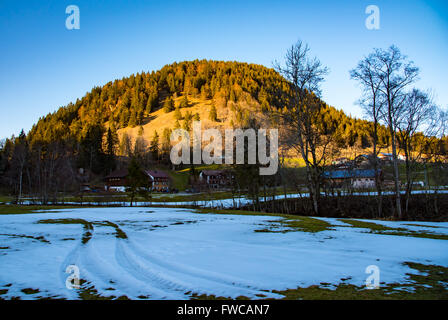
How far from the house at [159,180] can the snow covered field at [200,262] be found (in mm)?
68284

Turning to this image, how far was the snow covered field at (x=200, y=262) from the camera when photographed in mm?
4891

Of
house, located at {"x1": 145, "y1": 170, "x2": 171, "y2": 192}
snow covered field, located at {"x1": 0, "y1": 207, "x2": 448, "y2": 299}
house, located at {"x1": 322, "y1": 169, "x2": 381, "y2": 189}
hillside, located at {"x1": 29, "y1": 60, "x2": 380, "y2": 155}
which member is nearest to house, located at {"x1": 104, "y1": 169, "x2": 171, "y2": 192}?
house, located at {"x1": 145, "y1": 170, "x2": 171, "y2": 192}

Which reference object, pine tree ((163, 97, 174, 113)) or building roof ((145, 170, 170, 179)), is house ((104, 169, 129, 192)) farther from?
pine tree ((163, 97, 174, 113))

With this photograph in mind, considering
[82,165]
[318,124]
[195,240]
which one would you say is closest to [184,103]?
[82,165]

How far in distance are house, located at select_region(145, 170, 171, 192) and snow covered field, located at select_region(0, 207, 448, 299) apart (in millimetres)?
68284

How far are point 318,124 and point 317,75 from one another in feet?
13.3

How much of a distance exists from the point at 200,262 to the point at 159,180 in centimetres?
7695

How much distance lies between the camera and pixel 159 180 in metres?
81.0

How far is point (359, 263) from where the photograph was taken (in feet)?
21.1

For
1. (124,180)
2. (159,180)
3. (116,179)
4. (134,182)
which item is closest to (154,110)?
(116,179)

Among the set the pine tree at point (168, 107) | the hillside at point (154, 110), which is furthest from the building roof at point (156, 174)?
the pine tree at point (168, 107)

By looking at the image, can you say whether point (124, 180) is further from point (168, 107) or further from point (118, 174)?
point (168, 107)
